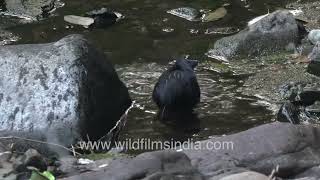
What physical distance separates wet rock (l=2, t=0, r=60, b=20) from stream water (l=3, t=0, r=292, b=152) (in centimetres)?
17

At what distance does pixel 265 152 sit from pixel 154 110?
1870 mm

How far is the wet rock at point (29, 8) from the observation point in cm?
921

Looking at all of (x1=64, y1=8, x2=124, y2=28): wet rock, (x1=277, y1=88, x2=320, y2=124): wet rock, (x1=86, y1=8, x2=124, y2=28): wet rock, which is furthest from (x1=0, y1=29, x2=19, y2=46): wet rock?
(x1=277, y1=88, x2=320, y2=124): wet rock

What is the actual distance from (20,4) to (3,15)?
38cm

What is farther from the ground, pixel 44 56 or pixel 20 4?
pixel 44 56

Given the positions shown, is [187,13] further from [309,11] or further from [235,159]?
[235,159]

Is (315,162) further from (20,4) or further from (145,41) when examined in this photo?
(20,4)

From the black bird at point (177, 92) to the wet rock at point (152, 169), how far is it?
163 centimetres

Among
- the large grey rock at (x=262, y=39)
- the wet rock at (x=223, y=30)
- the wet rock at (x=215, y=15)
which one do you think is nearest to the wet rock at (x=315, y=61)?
the large grey rock at (x=262, y=39)

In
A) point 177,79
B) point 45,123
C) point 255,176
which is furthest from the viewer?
point 177,79

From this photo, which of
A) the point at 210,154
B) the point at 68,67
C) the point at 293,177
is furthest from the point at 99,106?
the point at 293,177

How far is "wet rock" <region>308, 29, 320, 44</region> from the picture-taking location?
23.9 feet

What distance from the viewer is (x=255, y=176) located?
386cm

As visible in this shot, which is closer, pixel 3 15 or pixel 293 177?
pixel 293 177
